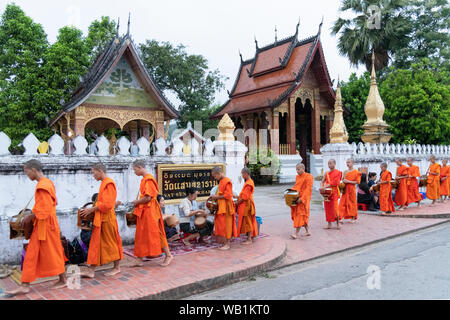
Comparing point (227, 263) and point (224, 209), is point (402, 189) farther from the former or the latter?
point (227, 263)

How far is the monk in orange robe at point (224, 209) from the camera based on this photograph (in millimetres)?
5793

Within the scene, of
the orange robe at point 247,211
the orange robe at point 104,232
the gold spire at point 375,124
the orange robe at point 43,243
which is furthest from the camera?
the gold spire at point 375,124

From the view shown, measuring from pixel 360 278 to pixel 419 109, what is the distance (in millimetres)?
14169

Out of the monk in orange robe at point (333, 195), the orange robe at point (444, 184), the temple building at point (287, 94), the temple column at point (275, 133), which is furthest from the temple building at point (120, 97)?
the orange robe at point (444, 184)

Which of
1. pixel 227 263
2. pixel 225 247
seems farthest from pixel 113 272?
pixel 225 247

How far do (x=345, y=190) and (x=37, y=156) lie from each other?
6377 mm

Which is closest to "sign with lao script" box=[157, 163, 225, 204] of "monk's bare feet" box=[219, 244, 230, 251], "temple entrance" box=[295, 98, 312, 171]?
"monk's bare feet" box=[219, 244, 230, 251]

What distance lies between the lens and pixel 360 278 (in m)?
4.61

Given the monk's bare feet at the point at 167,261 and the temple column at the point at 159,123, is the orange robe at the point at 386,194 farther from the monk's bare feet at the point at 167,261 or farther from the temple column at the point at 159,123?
the temple column at the point at 159,123

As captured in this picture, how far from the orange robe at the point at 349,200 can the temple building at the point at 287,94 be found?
37.9ft

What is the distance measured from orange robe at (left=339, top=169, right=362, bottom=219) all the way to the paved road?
6.82 ft

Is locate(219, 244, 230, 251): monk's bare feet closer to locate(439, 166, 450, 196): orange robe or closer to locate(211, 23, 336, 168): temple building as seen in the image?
locate(439, 166, 450, 196): orange robe

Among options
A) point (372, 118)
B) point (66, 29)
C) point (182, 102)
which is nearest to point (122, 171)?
point (372, 118)
